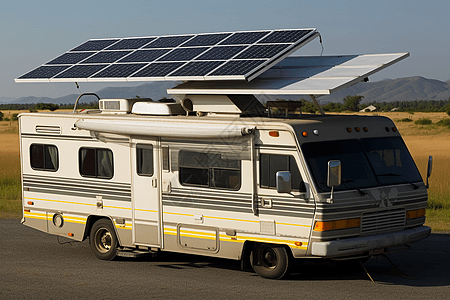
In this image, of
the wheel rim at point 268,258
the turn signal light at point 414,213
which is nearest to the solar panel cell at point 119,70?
the wheel rim at point 268,258

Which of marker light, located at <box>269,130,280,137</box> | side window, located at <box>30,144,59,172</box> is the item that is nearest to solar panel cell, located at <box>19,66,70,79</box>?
side window, located at <box>30,144,59,172</box>

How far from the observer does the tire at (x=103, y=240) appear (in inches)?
425

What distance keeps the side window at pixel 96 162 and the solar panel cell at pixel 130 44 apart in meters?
2.84

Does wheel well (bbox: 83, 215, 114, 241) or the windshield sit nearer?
the windshield

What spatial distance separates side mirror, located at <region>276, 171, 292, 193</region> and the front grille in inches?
48.1

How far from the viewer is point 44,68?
1268 cm

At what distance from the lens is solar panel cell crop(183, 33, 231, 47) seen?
37.9 ft

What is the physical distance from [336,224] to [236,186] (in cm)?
161

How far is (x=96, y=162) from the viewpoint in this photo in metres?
10.8

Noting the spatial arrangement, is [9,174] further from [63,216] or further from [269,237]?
[269,237]

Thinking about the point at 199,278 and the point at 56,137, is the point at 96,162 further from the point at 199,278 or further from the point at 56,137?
the point at 199,278

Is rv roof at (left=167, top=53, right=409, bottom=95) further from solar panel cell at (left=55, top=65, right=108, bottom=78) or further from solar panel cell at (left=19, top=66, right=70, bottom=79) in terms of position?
solar panel cell at (left=19, top=66, right=70, bottom=79)

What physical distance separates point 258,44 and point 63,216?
4676 millimetres

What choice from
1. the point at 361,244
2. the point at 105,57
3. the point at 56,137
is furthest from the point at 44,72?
the point at 361,244
